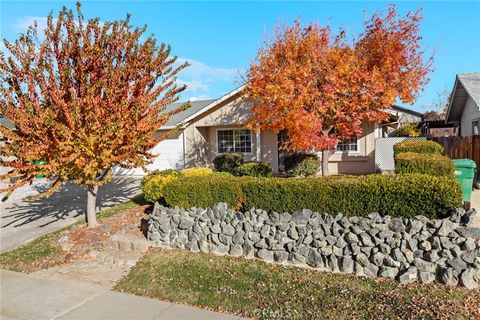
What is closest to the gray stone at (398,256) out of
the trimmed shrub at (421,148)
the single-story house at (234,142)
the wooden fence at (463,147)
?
the trimmed shrub at (421,148)

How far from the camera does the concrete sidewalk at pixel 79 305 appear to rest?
4.18 metres

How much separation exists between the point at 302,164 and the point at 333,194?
7.65 m

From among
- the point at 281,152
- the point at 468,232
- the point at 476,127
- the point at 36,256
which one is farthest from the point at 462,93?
the point at 36,256

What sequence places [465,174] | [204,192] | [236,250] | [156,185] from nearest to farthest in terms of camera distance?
1. [236,250]
2. [204,192]
3. [156,185]
4. [465,174]

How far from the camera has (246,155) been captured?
16000mm

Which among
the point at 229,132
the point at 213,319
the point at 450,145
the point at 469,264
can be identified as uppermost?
the point at 229,132

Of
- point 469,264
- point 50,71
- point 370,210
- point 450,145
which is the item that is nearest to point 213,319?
point 370,210

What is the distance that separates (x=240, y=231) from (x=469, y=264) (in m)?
3.54

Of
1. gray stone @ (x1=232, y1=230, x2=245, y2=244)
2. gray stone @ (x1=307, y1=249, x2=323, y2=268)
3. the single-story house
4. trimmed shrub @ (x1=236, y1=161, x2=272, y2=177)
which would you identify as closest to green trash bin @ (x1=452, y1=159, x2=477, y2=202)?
gray stone @ (x1=307, y1=249, x2=323, y2=268)

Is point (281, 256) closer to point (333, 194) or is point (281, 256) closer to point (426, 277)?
point (333, 194)

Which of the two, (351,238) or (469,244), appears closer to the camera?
(469,244)

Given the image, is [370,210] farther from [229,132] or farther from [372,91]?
→ [229,132]

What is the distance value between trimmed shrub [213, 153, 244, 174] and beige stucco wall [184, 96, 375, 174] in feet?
3.79

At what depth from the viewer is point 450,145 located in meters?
12.8
